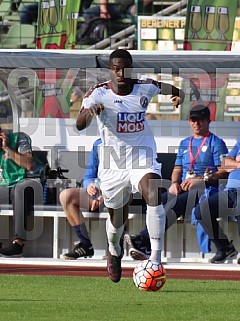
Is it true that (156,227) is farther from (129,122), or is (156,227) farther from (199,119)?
(199,119)

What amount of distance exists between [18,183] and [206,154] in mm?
2482

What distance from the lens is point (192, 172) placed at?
13.1 m

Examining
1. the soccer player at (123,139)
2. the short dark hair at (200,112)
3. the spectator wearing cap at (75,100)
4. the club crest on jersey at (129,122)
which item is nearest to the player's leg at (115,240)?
the soccer player at (123,139)

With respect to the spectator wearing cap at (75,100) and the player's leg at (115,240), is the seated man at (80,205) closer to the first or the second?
the spectator wearing cap at (75,100)

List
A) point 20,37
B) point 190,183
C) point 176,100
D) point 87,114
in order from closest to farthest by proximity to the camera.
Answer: point 87,114, point 176,100, point 190,183, point 20,37

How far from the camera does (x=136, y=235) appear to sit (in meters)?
13.3

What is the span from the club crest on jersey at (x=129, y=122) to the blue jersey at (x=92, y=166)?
112 inches

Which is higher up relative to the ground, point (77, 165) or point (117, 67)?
point (117, 67)

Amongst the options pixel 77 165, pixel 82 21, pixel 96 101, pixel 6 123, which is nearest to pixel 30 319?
pixel 96 101

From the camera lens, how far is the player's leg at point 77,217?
519 inches

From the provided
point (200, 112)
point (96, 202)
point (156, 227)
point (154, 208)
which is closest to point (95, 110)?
point (154, 208)

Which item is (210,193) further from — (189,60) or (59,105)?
(59,105)

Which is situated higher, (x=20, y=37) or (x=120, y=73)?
(x=20, y=37)

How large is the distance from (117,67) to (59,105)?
15.0ft
